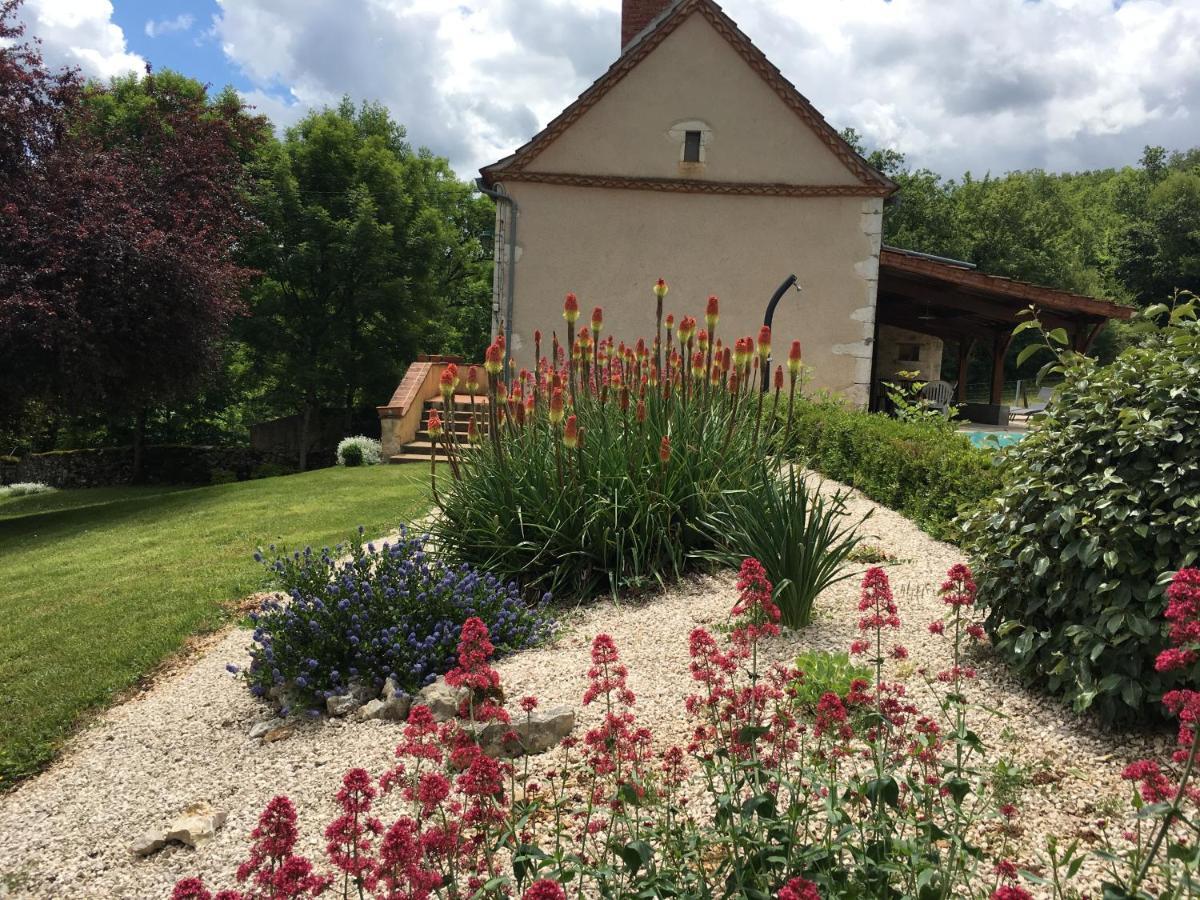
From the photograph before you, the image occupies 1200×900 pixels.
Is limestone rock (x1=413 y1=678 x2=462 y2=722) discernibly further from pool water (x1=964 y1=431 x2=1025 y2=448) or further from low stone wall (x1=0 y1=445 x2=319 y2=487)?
low stone wall (x1=0 y1=445 x2=319 y2=487)

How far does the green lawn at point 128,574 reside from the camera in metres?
4.51

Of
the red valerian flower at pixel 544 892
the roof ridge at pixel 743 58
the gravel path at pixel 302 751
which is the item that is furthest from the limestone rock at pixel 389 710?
the roof ridge at pixel 743 58

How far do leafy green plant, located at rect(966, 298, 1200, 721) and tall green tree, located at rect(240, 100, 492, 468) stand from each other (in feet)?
62.9

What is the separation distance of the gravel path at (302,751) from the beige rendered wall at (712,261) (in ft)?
32.7

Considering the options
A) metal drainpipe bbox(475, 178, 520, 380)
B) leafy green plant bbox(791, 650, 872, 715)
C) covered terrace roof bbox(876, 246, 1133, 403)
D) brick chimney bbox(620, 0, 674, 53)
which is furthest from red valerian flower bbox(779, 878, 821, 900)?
brick chimney bbox(620, 0, 674, 53)

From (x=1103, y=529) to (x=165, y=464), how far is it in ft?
76.2

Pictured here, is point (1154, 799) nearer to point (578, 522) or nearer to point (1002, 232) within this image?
point (578, 522)

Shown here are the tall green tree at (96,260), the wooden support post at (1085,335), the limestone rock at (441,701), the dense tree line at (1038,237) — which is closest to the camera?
the limestone rock at (441,701)

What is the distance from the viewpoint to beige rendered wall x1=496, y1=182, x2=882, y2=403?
551 inches

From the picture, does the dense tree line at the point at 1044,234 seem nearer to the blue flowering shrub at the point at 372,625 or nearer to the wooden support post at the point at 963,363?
the wooden support post at the point at 963,363

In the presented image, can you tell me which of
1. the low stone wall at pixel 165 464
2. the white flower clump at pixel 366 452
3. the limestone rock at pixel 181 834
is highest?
the white flower clump at pixel 366 452

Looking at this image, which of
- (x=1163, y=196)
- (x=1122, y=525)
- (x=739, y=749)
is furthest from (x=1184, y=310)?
(x=1163, y=196)

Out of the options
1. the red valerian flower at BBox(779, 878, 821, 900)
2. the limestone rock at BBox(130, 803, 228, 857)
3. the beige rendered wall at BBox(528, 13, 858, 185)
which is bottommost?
the limestone rock at BBox(130, 803, 228, 857)

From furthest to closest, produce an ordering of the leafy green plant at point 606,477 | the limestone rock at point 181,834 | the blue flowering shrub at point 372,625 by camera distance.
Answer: the leafy green plant at point 606,477
the blue flowering shrub at point 372,625
the limestone rock at point 181,834
